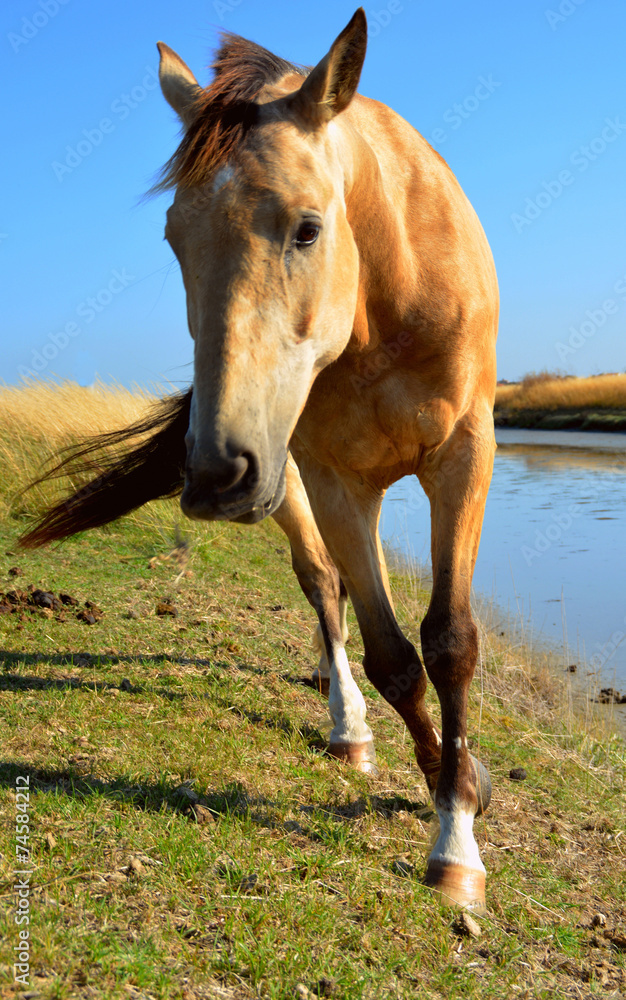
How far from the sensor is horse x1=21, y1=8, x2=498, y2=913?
1.73 meters

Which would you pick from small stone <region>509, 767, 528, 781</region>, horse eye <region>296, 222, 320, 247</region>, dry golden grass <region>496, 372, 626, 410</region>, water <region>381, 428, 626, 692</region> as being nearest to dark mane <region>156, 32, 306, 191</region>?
horse eye <region>296, 222, 320, 247</region>

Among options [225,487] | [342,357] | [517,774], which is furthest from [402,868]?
[342,357]

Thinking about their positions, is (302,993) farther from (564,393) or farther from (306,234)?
(564,393)

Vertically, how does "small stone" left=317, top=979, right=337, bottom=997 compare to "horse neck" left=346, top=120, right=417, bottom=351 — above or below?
below

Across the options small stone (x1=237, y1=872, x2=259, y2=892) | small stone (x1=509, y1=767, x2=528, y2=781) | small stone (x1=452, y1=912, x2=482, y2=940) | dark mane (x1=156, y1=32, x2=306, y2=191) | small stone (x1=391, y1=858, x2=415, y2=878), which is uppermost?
dark mane (x1=156, y1=32, x2=306, y2=191)

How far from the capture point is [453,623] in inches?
97.1

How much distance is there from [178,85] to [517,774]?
116 inches

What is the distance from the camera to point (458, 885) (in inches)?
87.4

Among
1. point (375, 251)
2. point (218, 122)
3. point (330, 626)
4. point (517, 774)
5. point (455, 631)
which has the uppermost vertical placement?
point (218, 122)

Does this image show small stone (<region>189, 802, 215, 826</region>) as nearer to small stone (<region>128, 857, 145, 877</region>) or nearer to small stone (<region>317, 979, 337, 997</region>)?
small stone (<region>128, 857, 145, 877</region>)

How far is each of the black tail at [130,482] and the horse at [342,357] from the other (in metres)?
0.01

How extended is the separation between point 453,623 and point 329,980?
3.63 ft

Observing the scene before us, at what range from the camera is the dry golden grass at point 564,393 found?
25.0 meters

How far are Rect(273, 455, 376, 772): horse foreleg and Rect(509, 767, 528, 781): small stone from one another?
63 centimetres
